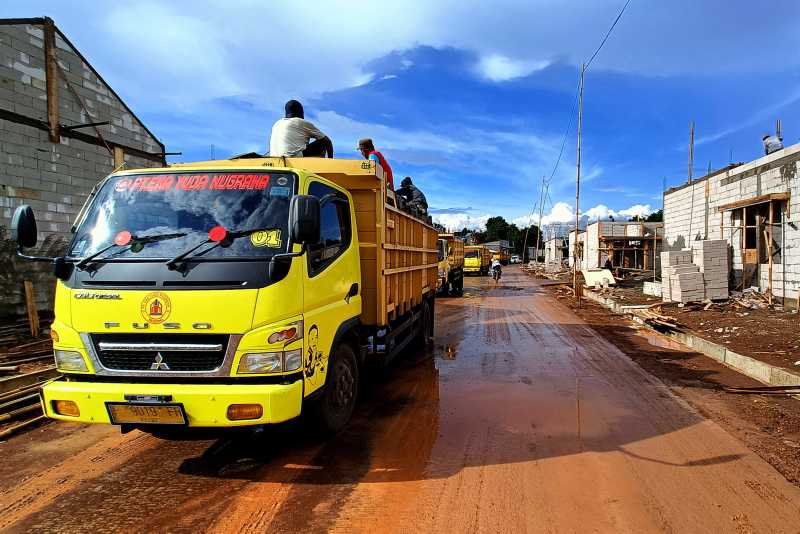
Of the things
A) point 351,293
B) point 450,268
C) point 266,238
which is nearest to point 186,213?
point 266,238

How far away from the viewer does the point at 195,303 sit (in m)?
3.30

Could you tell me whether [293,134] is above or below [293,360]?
above

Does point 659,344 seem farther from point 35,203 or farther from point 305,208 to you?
point 35,203

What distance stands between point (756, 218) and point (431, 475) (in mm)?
13123

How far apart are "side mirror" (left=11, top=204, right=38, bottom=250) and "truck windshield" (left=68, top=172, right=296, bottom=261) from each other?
0.32 meters

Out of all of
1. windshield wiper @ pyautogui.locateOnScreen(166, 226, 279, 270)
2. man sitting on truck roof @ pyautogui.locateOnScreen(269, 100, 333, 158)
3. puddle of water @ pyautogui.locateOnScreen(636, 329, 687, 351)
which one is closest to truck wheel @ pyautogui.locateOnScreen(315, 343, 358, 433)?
windshield wiper @ pyautogui.locateOnScreen(166, 226, 279, 270)

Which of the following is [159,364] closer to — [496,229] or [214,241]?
[214,241]

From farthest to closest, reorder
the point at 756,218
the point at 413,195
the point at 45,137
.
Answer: the point at 756,218
the point at 45,137
the point at 413,195

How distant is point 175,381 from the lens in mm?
3348

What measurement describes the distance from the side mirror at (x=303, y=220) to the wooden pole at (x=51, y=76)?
10318mm

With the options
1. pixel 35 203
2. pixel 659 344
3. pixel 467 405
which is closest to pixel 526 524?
→ pixel 467 405

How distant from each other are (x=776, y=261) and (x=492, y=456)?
12054mm

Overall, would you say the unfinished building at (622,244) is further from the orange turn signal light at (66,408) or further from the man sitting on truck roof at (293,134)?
the orange turn signal light at (66,408)

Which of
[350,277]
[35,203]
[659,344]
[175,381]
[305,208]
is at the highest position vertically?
[35,203]
